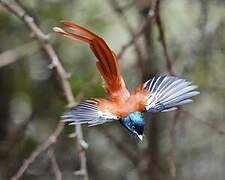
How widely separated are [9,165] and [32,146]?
0.20 meters

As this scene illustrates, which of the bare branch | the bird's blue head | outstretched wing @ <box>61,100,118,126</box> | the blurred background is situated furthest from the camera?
the blurred background

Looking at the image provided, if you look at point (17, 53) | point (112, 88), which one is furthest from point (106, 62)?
point (17, 53)

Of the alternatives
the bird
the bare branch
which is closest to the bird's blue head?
the bird

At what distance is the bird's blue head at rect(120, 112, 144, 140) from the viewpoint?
1156 millimetres

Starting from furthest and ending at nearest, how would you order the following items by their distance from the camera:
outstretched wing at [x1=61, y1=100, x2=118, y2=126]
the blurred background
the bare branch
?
the blurred background → the bare branch → outstretched wing at [x1=61, y1=100, x2=118, y2=126]

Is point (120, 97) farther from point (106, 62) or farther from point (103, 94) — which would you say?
point (103, 94)

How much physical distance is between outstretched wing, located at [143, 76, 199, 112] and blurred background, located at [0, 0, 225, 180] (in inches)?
55.2

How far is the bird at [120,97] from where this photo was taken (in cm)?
107

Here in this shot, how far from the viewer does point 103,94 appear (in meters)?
2.67

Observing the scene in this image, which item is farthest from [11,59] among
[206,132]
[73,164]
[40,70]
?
[206,132]

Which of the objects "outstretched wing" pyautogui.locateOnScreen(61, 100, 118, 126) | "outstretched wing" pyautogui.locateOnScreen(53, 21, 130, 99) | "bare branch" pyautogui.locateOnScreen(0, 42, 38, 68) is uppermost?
"bare branch" pyautogui.locateOnScreen(0, 42, 38, 68)

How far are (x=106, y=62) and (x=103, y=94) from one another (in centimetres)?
155

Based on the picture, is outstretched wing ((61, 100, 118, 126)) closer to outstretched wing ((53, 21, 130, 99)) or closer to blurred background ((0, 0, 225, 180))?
outstretched wing ((53, 21, 130, 99))

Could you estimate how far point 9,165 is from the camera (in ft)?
9.04
